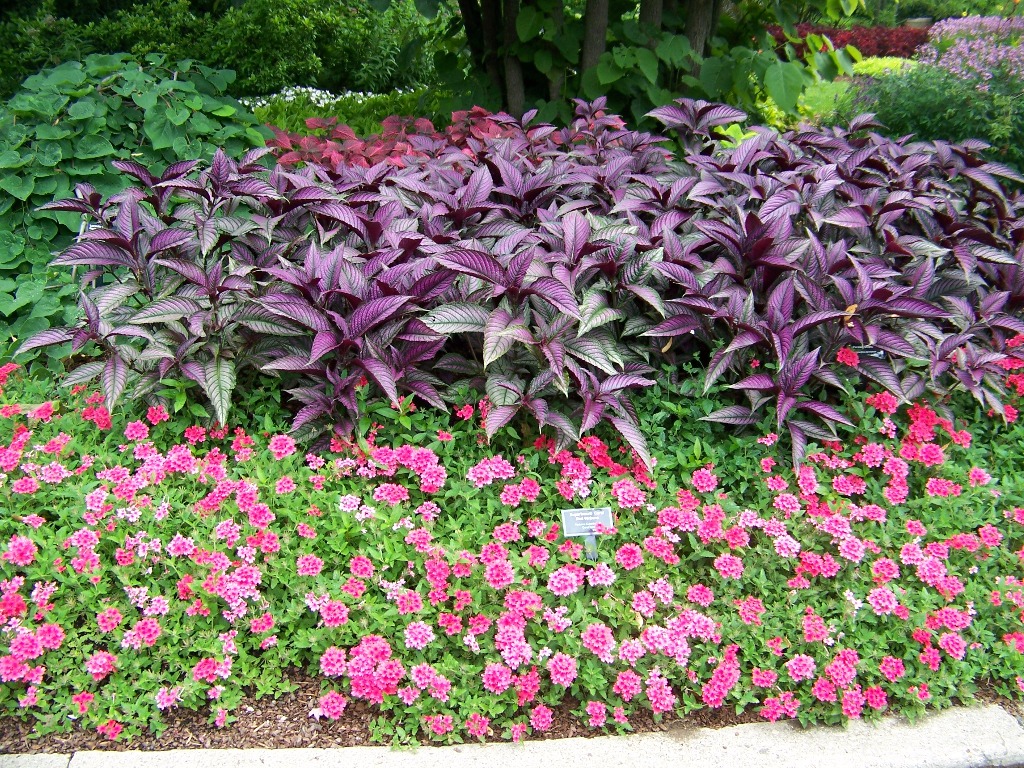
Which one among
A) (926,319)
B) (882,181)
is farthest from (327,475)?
(882,181)

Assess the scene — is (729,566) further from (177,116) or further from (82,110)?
(82,110)

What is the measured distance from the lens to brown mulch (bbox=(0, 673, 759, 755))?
193cm

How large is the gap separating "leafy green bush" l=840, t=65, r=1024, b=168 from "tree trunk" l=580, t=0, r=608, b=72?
1705mm

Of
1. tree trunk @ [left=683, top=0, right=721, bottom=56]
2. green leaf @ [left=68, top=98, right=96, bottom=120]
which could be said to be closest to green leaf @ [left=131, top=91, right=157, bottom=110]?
green leaf @ [left=68, top=98, right=96, bottom=120]

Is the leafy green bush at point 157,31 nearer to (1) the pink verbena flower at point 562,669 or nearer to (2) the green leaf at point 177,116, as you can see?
(2) the green leaf at point 177,116

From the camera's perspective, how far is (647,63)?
420 cm

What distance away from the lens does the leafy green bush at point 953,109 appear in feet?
12.7

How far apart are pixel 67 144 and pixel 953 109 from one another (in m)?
4.19

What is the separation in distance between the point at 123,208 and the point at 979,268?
2997 mm

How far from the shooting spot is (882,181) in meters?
3.12

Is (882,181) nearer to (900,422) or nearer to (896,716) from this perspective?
(900,422)

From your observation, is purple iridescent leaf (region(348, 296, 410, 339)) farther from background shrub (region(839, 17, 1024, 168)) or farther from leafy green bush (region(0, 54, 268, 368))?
background shrub (region(839, 17, 1024, 168))

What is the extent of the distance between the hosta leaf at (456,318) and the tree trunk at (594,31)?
268cm

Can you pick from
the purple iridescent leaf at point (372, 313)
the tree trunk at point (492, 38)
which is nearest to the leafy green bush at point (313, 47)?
the tree trunk at point (492, 38)
